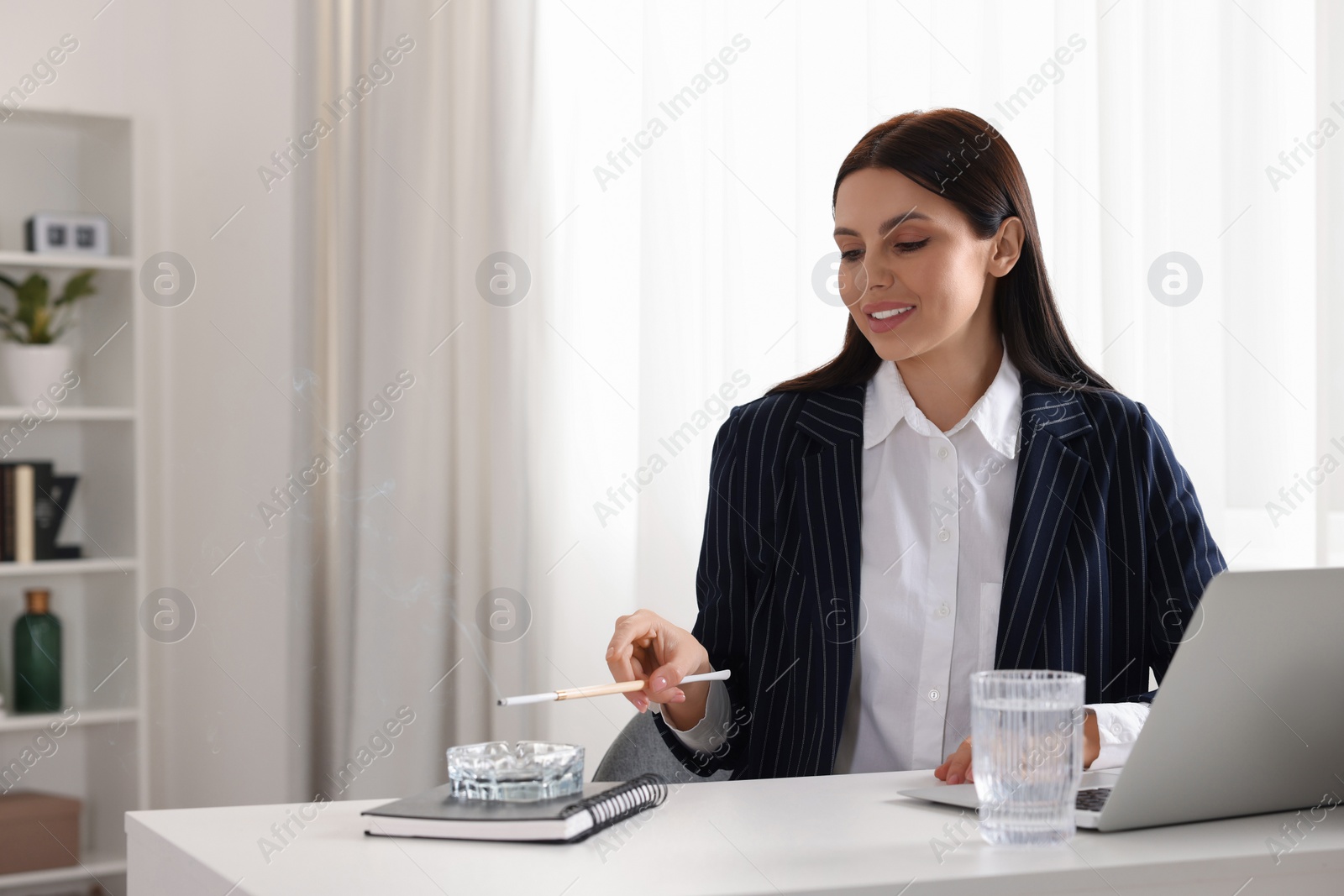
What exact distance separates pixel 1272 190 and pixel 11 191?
7.48 ft

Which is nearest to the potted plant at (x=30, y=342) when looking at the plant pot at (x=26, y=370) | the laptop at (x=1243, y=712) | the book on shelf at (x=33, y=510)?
the plant pot at (x=26, y=370)

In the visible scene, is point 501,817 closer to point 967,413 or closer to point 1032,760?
point 1032,760

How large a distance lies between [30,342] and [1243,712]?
1896 millimetres

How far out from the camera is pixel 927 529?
1.46m

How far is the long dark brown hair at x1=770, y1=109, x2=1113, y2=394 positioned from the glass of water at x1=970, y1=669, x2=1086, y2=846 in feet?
2.52

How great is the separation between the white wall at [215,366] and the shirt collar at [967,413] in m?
1.16

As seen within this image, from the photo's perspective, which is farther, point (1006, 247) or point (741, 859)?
point (1006, 247)

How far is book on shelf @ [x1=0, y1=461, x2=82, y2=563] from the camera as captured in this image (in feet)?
6.51

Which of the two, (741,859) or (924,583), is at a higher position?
(924,583)

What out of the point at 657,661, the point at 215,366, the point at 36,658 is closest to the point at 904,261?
the point at 657,661

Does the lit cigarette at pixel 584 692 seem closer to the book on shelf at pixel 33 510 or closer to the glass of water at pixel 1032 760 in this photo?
the glass of water at pixel 1032 760

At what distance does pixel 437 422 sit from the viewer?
2248 mm

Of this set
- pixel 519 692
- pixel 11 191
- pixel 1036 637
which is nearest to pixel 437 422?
pixel 519 692

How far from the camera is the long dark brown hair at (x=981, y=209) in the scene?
1456 millimetres
